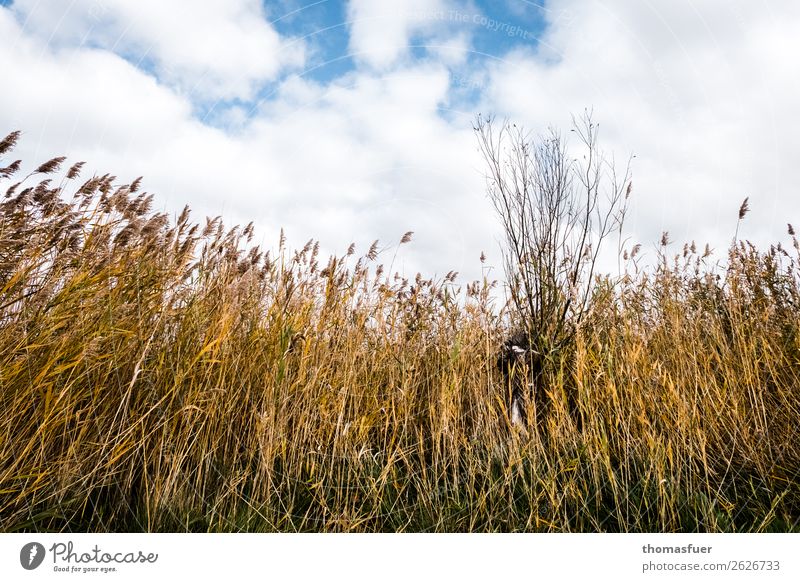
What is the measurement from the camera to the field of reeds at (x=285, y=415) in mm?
2174

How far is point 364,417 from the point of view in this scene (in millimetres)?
2725

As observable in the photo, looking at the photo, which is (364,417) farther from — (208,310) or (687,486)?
(687,486)

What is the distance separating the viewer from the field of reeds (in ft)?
7.13
